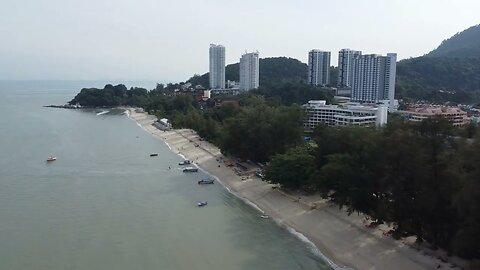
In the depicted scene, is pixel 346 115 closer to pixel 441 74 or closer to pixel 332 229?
pixel 332 229

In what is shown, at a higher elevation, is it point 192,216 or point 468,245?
point 468,245

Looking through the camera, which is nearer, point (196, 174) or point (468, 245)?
point (468, 245)

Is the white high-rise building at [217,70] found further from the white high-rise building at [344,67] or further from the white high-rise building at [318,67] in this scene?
the white high-rise building at [344,67]

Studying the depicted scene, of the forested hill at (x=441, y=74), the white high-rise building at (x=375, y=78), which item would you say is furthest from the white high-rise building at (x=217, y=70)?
the white high-rise building at (x=375, y=78)

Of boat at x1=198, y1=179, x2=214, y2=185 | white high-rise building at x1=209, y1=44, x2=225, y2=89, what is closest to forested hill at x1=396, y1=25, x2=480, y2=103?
white high-rise building at x1=209, y1=44, x2=225, y2=89

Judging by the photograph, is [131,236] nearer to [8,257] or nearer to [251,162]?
[8,257]

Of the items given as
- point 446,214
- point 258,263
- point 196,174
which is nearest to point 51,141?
point 196,174

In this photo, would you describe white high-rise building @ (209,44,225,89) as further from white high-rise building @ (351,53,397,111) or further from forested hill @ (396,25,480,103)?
white high-rise building @ (351,53,397,111)
